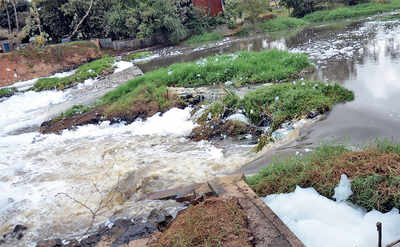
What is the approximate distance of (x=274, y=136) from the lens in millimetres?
6164

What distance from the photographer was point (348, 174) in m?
3.61

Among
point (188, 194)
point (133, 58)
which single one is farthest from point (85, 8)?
point (188, 194)

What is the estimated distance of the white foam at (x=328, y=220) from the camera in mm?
2979

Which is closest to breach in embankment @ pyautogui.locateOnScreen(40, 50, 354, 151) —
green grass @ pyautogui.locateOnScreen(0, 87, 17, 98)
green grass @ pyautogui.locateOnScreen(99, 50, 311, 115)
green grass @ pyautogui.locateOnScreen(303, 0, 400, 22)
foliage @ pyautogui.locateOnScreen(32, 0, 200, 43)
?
green grass @ pyautogui.locateOnScreen(99, 50, 311, 115)

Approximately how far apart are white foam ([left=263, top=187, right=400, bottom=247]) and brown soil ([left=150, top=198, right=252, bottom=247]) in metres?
0.53

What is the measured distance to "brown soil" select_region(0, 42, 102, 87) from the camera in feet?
66.2

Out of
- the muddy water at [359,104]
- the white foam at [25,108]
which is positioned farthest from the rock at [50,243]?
the white foam at [25,108]

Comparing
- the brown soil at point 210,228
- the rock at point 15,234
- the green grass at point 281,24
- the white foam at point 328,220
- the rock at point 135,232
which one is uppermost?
the green grass at point 281,24

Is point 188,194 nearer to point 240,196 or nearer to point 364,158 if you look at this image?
point 240,196

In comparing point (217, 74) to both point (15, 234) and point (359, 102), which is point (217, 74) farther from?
point (15, 234)

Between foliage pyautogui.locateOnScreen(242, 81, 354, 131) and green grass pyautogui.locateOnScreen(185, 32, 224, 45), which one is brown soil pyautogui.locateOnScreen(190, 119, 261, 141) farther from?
green grass pyautogui.locateOnScreen(185, 32, 224, 45)

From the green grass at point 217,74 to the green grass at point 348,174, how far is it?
5484 mm

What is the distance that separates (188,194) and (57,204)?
2.30 metres

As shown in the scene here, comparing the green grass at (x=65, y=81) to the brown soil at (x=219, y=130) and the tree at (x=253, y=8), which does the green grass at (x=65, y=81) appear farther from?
the tree at (x=253, y=8)
